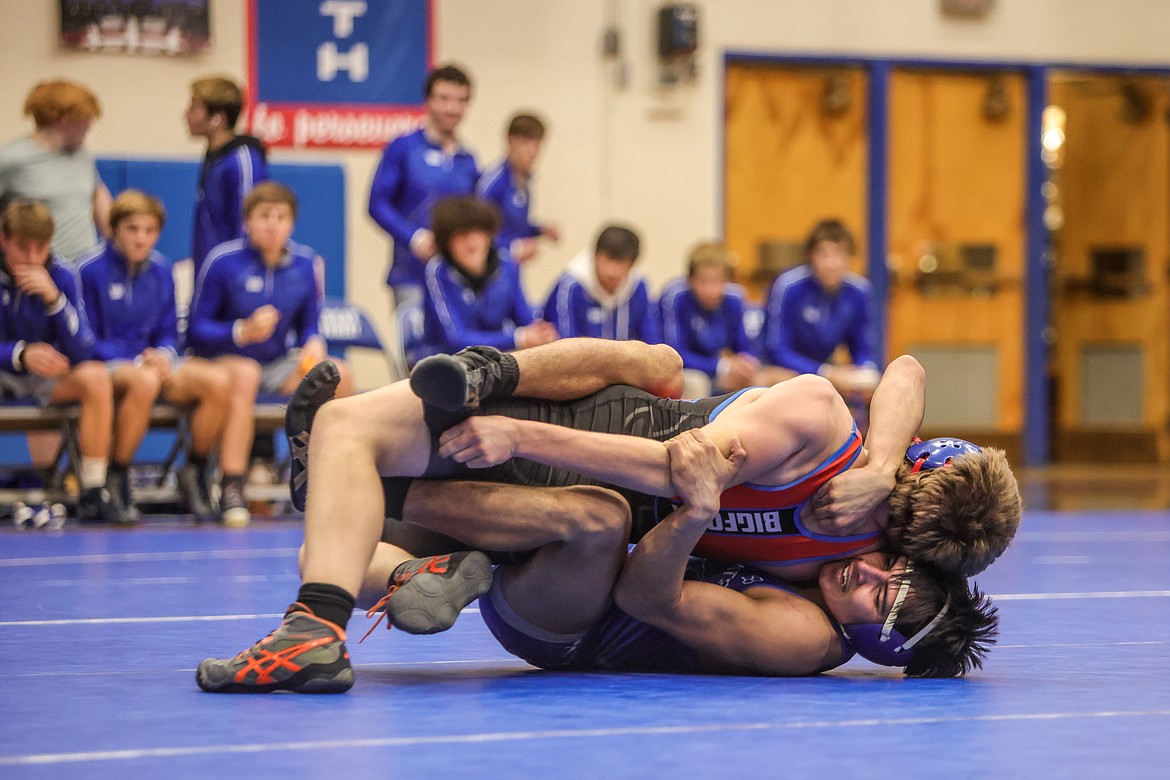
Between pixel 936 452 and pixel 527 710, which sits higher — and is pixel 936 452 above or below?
above

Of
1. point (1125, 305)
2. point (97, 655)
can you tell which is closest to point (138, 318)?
point (97, 655)

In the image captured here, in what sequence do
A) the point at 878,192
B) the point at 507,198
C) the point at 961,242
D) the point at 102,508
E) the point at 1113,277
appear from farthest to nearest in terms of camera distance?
the point at 1113,277
the point at 961,242
the point at 878,192
the point at 507,198
the point at 102,508

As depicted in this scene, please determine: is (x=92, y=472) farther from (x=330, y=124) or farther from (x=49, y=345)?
(x=330, y=124)

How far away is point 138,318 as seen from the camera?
671cm

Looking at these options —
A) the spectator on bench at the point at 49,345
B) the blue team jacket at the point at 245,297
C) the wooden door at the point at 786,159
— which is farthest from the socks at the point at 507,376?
the wooden door at the point at 786,159

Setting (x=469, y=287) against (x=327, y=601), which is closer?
(x=327, y=601)

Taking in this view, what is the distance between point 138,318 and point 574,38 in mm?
3624

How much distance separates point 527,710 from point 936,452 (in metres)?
0.94

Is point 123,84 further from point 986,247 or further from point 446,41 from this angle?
point 986,247

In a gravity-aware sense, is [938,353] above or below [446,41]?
below

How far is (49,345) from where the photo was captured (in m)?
6.29

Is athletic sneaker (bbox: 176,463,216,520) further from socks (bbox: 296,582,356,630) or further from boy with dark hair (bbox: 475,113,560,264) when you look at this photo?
socks (bbox: 296,582,356,630)

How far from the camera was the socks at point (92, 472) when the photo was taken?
20.5ft

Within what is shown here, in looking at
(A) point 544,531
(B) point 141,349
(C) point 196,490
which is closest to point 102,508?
(C) point 196,490
